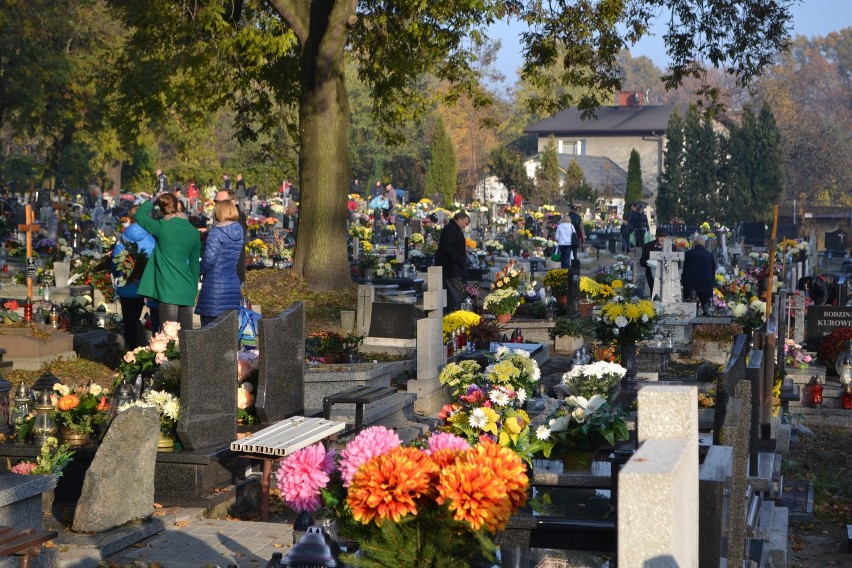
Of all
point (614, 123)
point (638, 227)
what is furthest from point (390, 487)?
point (614, 123)

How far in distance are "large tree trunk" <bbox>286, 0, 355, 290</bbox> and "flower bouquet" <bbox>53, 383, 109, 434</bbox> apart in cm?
997

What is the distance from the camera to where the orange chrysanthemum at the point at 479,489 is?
15.9 feet

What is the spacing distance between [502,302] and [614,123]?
7141 cm

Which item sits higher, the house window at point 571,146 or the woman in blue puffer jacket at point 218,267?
the house window at point 571,146

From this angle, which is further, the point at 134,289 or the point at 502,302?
the point at 502,302

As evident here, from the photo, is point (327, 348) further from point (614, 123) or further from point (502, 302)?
point (614, 123)

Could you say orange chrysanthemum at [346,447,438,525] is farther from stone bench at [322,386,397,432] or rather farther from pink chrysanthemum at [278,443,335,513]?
stone bench at [322,386,397,432]

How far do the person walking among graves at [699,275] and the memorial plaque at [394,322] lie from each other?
7.15 meters

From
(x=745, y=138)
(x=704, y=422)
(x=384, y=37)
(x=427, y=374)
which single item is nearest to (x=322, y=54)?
(x=384, y=37)

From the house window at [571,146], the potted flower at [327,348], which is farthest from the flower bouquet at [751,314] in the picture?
the house window at [571,146]

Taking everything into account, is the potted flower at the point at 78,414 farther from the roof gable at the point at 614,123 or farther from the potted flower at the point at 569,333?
the roof gable at the point at 614,123

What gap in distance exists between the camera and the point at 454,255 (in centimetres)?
1870

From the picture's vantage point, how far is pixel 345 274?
65.8ft

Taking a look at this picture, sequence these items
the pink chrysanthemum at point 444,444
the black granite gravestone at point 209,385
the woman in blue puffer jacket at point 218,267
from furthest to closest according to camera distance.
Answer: the woman in blue puffer jacket at point 218,267
the black granite gravestone at point 209,385
the pink chrysanthemum at point 444,444
